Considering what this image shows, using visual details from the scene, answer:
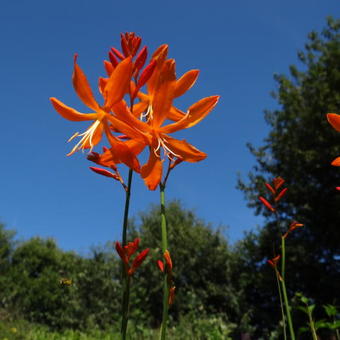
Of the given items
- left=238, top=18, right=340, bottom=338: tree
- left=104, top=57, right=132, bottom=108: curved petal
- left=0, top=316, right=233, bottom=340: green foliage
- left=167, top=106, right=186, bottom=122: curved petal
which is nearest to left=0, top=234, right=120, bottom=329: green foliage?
left=0, top=316, right=233, bottom=340: green foliage

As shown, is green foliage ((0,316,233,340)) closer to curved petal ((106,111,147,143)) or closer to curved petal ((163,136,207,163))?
curved petal ((163,136,207,163))

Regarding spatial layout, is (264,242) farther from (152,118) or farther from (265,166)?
(152,118)

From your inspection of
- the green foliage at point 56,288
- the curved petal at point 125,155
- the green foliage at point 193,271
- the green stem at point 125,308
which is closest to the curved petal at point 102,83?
the curved petal at point 125,155

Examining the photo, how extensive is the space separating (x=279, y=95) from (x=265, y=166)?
296 cm

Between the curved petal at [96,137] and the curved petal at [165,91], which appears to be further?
the curved petal at [96,137]

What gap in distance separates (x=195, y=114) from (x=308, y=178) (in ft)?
47.4

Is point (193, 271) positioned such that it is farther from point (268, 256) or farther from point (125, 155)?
point (125, 155)

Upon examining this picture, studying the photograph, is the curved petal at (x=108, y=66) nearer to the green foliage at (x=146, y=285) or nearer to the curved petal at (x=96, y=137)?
A: the curved petal at (x=96, y=137)

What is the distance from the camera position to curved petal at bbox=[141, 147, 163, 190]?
83cm

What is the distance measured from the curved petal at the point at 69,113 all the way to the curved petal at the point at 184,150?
20 cm

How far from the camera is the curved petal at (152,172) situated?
0.83 m

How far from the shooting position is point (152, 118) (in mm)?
916

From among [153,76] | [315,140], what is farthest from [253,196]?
[153,76]

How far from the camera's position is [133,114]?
919 mm
